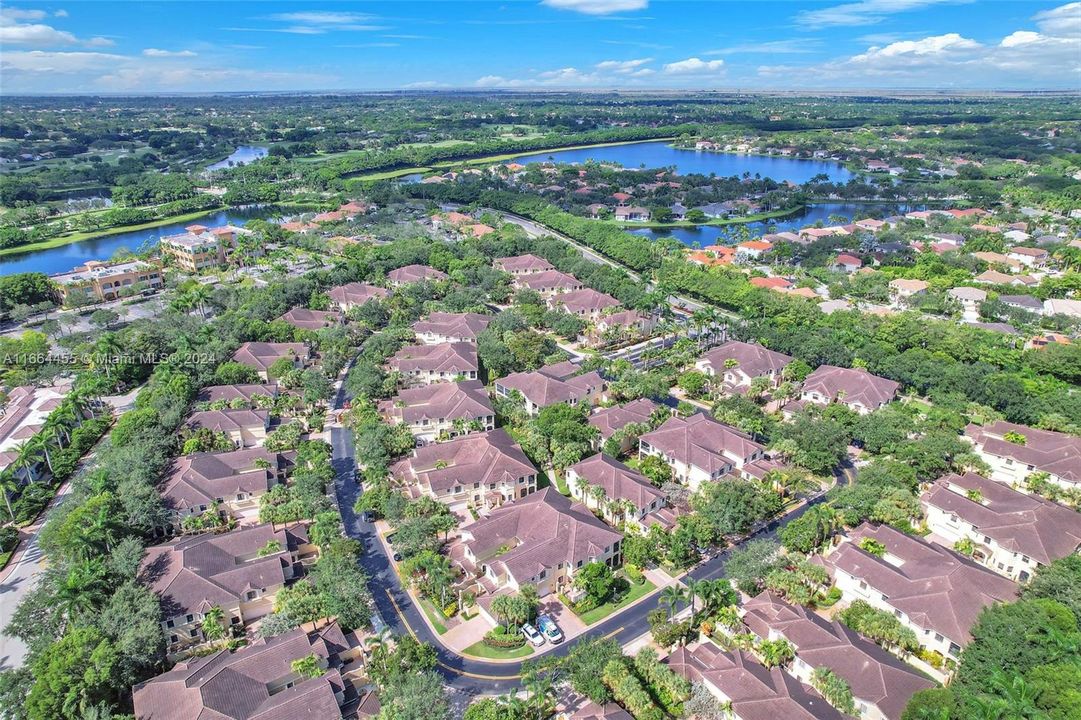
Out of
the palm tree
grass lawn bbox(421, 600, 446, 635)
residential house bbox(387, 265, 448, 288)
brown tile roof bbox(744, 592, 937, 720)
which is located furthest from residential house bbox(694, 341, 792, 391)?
residential house bbox(387, 265, 448, 288)

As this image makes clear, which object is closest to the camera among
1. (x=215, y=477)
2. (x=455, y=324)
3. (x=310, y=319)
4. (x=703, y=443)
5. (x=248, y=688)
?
(x=248, y=688)

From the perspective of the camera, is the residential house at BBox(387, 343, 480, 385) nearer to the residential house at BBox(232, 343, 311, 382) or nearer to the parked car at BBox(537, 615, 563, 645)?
the residential house at BBox(232, 343, 311, 382)

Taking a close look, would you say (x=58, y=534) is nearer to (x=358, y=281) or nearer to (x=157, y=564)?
(x=157, y=564)

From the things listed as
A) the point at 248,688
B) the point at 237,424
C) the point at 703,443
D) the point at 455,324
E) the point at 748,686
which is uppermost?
the point at 455,324

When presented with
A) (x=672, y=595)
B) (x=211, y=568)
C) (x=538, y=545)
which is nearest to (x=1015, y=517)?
(x=672, y=595)

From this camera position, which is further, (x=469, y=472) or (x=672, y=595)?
(x=469, y=472)

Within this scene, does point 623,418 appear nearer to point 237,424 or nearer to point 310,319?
point 237,424
